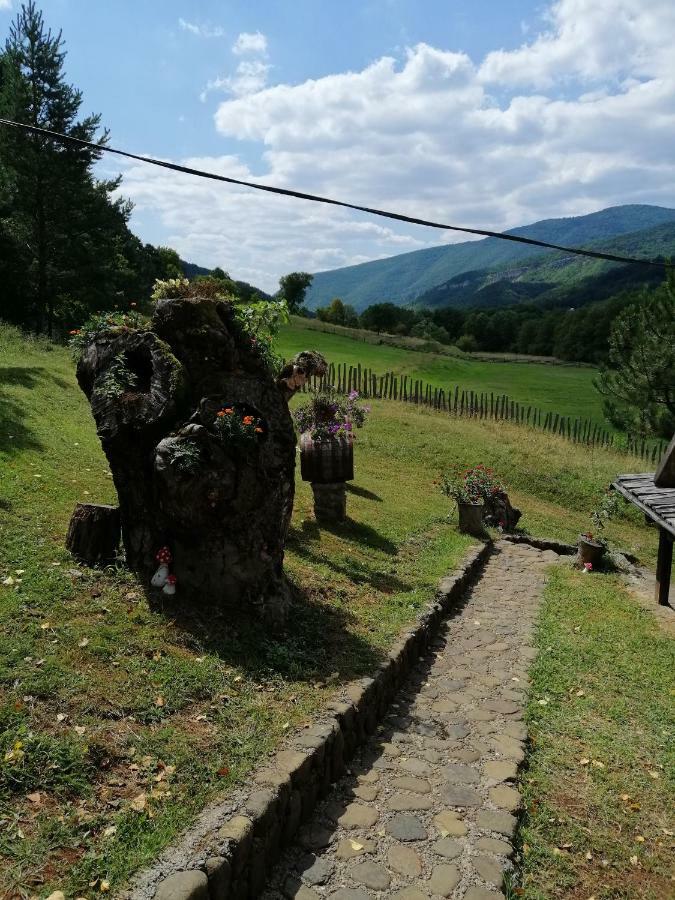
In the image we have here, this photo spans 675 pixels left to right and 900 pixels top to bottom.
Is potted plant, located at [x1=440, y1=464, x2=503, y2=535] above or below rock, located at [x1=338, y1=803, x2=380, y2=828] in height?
above

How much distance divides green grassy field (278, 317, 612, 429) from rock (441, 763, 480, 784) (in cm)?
3551

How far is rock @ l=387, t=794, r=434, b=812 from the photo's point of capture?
4.39 metres

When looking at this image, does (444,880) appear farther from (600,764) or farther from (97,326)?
(97,326)


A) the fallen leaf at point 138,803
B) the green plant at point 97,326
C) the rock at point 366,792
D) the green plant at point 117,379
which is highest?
the green plant at point 97,326

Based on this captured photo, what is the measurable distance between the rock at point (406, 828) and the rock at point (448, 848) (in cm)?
11

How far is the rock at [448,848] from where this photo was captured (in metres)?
3.95

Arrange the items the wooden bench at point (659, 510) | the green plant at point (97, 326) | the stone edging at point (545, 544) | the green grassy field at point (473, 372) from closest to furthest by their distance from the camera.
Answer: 1. the green plant at point (97, 326)
2. the wooden bench at point (659, 510)
3. the stone edging at point (545, 544)
4. the green grassy field at point (473, 372)

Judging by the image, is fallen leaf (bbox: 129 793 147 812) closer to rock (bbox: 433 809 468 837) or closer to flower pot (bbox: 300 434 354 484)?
rock (bbox: 433 809 468 837)

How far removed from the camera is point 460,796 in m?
4.57

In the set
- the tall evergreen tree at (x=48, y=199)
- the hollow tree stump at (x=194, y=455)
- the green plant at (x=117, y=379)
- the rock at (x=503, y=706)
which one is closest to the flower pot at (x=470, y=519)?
the rock at (x=503, y=706)

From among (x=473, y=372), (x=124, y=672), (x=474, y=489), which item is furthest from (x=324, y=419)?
(x=473, y=372)

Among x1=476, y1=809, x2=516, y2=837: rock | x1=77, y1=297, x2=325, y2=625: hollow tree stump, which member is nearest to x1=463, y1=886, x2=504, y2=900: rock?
x1=476, y1=809, x2=516, y2=837: rock

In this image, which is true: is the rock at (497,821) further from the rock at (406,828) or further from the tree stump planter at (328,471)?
the tree stump planter at (328,471)

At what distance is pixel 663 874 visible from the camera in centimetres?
396
